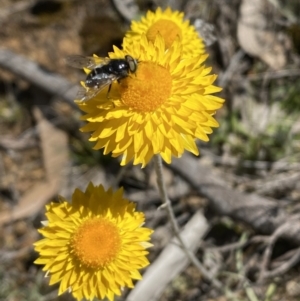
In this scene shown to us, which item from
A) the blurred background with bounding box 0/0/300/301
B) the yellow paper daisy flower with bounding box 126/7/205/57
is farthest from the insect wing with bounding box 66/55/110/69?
the blurred background with bounding box 0/0/300/301

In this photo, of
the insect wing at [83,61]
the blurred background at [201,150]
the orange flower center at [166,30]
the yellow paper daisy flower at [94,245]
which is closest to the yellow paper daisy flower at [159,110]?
the insect wing at [83,61]

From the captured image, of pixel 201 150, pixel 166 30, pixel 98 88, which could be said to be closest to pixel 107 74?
pixel 98 88

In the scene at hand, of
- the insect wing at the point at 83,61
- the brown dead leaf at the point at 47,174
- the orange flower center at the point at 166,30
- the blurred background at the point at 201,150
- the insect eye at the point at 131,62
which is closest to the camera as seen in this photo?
the insect eye at the point at 131,62

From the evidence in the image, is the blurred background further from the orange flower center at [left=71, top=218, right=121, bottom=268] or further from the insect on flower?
the insect on flower

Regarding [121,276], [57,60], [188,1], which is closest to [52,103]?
[57,60]

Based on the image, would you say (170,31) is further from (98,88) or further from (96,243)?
(96,243)

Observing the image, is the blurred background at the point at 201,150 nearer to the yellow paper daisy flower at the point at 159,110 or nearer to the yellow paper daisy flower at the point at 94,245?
the yellow paper daisy flower at the point at 94,245

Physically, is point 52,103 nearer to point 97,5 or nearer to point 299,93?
point 97,5
